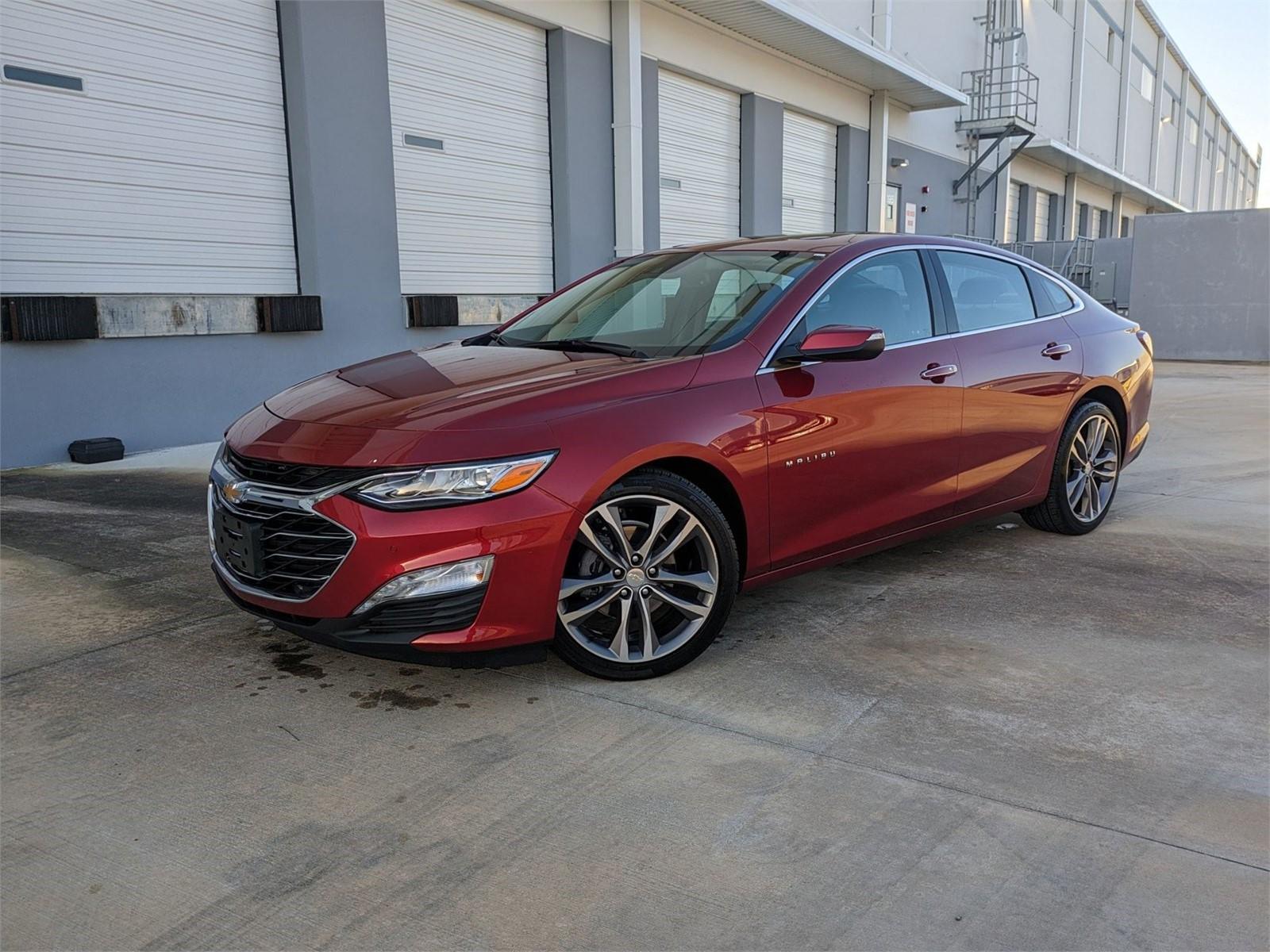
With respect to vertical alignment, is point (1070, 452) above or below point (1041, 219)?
below

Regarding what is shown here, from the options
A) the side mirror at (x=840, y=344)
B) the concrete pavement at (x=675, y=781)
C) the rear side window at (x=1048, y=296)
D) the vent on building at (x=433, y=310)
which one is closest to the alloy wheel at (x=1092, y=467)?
the rear side window at (x=1048, y=296)

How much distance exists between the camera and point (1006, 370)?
15.5ft

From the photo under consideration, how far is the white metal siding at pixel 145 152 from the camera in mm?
7461

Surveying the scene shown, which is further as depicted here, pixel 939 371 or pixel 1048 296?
pixel 1048 296

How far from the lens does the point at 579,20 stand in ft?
39.4

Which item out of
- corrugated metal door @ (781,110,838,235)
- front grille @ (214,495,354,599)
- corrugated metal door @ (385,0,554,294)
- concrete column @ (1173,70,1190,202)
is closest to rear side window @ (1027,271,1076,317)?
front grille @ (214,495,354,599)

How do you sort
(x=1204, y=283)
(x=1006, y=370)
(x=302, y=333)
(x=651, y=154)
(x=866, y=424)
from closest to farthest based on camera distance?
(x=866, y=424), (x=1006, y=370), (x=302, y=333), (x=651, y=154), (x=1204, y=283)

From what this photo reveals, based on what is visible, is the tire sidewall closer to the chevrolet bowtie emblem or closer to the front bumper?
the front bumper

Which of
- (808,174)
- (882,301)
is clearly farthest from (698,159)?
(882,301)

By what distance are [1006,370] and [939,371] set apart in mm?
589

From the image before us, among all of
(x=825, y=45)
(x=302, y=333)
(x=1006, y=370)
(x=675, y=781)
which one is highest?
(x=825, y=45)

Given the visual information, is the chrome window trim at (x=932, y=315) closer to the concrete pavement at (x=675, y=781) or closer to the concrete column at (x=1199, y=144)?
the concrete pavement at (x=675, y=781)

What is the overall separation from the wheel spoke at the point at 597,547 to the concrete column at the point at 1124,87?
125 ft

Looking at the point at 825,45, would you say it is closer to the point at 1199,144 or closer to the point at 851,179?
the point at 851,179
